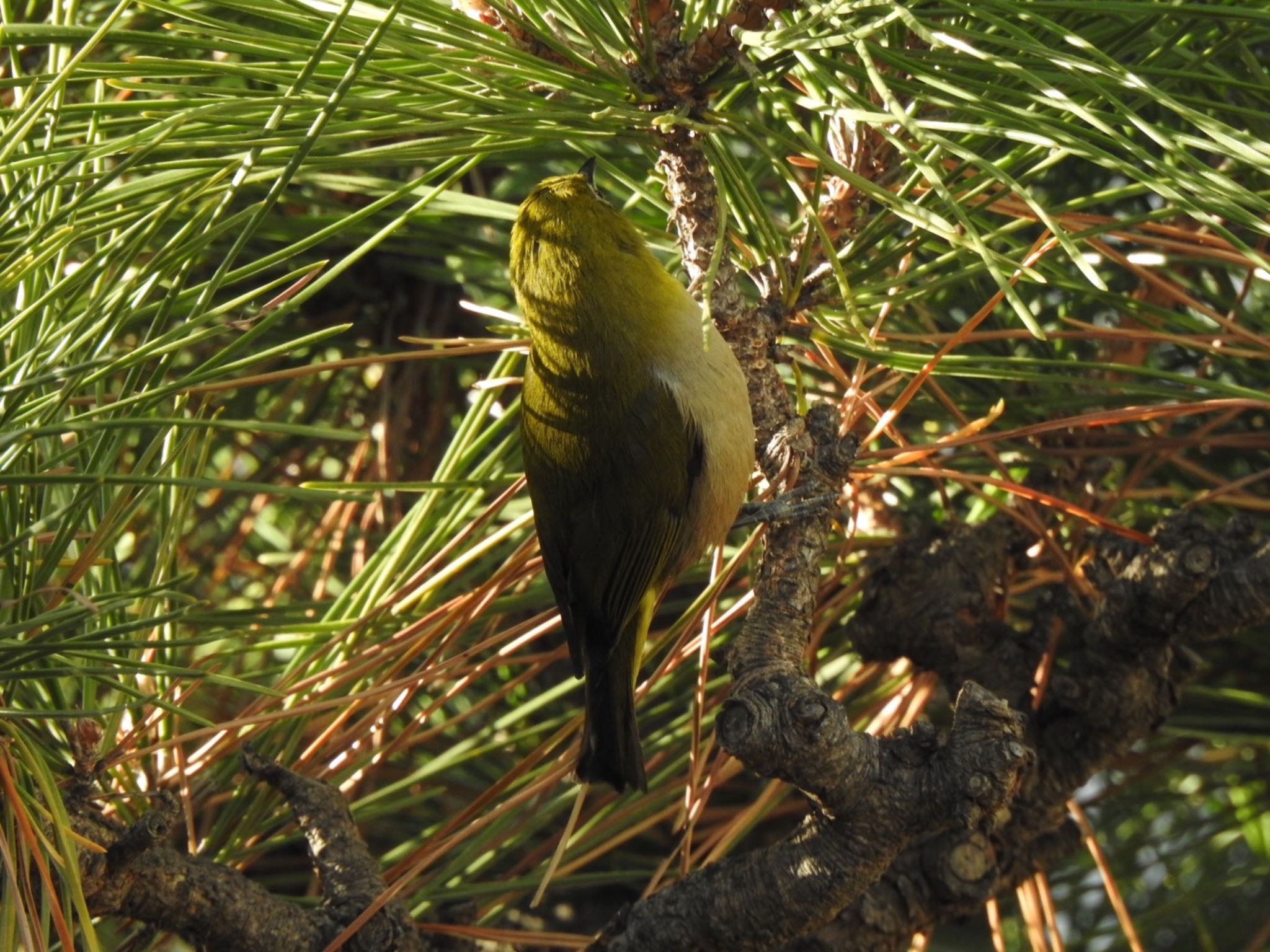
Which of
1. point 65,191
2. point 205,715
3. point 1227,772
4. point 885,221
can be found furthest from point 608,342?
point 1227,772

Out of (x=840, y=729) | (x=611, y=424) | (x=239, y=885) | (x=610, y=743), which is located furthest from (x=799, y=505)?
(x=239, y=885)

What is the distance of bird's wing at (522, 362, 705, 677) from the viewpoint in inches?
62.6

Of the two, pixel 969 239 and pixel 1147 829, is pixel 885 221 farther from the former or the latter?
pixel 1147 829

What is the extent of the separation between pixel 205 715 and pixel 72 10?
126 cm

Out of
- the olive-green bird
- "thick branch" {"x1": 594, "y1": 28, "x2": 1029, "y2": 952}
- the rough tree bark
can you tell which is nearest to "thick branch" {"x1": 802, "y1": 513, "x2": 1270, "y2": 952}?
the rough tree bark

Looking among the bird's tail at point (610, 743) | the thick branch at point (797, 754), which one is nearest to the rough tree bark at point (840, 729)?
the thick branch at point (797, 754)

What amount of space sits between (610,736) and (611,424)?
45cm

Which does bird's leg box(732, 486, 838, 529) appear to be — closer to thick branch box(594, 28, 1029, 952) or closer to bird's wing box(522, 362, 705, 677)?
thick branch box(594, 28, 1029, 952)

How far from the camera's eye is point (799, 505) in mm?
1323

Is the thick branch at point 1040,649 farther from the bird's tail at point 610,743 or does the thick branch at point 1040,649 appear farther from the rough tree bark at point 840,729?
the bird's tail at point 610,743

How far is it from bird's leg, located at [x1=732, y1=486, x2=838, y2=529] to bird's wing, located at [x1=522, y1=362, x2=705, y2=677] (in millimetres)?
319

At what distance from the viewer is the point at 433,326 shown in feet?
7.16

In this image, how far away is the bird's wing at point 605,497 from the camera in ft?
5.21

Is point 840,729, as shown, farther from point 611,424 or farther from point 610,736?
point 611,424
